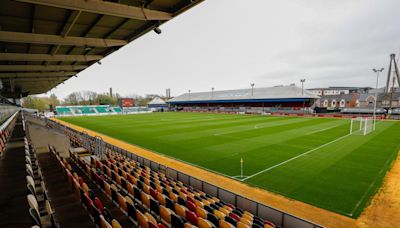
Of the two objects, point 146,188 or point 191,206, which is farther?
point 146,188

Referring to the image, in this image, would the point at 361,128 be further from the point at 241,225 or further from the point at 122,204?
the point at 122,204

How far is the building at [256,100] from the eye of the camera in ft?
183

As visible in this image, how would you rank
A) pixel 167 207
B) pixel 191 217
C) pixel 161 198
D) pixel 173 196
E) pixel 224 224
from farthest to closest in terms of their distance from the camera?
1. pixel 173 196
2. pixel 161 198
3. pixel 167 207
4. pixel 191 217
5. pixel 224 224

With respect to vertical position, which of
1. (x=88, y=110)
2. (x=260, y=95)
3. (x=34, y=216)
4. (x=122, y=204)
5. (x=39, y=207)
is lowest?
(x=88, y=110)

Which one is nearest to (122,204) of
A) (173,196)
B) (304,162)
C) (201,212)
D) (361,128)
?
(173,196)

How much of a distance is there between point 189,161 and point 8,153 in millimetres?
9485

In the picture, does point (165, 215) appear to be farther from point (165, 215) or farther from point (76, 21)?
point (76, 21)

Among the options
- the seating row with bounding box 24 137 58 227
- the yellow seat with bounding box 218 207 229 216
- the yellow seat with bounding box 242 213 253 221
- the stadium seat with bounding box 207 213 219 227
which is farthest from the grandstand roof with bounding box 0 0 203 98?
the yellow seat with bounding box 242 213 253 221

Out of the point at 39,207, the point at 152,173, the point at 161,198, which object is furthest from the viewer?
the point at 152,173

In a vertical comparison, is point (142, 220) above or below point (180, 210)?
above

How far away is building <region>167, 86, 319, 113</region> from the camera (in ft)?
183

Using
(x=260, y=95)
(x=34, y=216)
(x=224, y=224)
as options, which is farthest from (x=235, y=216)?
(x=260, y=95)

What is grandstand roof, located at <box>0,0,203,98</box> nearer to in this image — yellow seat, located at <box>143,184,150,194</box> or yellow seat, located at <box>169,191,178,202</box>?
yellow seat, located at <box>143,184,150,194</box>

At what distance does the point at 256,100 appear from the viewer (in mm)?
62750
